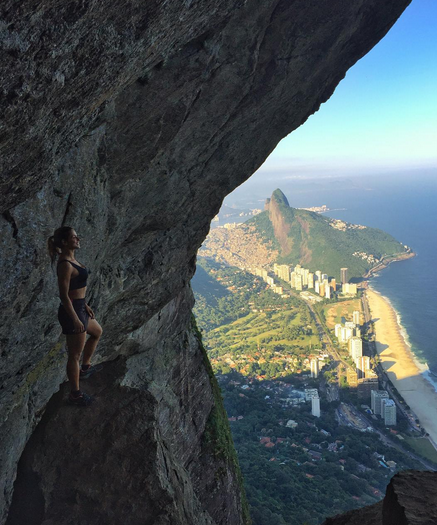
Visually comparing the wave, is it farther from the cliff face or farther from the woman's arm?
the woman's arm

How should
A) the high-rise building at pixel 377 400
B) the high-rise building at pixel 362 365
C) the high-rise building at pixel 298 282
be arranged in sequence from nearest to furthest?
the high-rise building at pixel 377 400 → the high-rise building at pixel 362 365 → the high-rise building at pixel 298 282

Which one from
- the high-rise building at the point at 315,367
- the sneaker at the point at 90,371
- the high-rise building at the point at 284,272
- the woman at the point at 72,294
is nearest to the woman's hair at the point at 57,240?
the woman at the point at 72,294

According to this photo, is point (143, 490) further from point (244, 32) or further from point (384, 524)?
point (244, 32)

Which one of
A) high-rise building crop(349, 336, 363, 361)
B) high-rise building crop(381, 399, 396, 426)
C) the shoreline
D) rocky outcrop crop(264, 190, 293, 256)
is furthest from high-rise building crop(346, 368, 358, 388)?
rocky outcrop crop(264, 190, 293, 256)

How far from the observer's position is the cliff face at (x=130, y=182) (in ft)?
9.29

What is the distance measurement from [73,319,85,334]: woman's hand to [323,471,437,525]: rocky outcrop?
10.5 feet

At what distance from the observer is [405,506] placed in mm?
3312

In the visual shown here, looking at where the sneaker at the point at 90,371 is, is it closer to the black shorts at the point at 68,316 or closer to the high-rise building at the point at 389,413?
the black shorts at the point at 68,316

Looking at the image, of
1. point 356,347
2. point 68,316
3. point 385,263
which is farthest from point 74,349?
point 385,263

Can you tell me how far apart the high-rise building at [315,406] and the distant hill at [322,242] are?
35.5 metres

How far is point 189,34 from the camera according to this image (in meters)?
4.29

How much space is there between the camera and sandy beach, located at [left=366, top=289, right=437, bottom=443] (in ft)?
84.4

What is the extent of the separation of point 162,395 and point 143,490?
360cm

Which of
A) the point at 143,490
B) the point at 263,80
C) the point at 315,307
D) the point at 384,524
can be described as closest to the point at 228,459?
the point at 143,490
